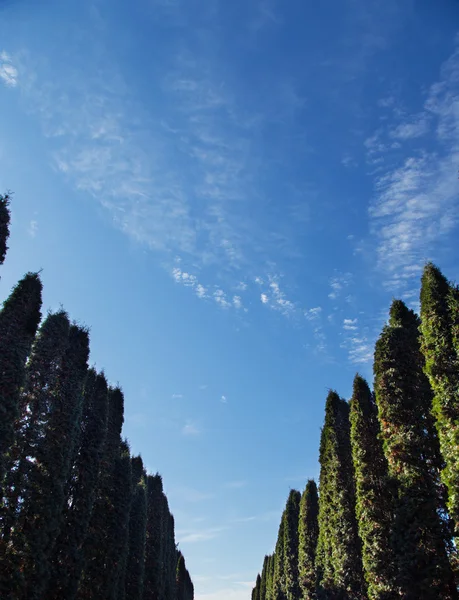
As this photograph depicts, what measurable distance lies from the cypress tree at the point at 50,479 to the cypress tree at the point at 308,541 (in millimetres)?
23955

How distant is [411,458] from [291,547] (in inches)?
1383

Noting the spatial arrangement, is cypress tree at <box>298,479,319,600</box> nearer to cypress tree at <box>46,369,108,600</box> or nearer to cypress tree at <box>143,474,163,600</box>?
cypress tree at <box>143,474,163,600</box>

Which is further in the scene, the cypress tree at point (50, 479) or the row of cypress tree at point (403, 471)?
the cypress tree at point (50, 479)

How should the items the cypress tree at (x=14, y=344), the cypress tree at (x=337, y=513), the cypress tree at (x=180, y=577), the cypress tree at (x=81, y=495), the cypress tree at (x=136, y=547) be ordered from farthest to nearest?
the cypress tree at (x=180, y=577)
the cypress tree at (x=136, y=547)
the cypress tree at (x=337, y=513)
the cypress tree at (x=81, y=495)
the cypress tree at (x=14, y=344)

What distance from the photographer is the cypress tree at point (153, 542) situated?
1316 inches

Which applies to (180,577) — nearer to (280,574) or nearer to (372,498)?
(280,574)

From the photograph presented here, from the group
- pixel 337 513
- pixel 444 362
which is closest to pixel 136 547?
pixel 337 513

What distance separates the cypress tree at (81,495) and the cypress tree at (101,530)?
47.8 inches

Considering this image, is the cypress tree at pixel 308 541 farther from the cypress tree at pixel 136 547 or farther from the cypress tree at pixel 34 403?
the cypress tree at pixel 34 403

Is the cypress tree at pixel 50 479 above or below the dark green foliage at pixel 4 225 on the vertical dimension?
below

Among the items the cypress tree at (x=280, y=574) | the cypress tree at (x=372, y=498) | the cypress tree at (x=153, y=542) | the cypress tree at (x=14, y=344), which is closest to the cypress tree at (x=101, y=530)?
the cypress tree at (x=14, y=344)

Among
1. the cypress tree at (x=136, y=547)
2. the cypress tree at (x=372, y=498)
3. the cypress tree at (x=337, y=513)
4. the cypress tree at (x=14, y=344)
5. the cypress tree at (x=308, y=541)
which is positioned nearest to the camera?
the cypress tree at (x=14, y=344)

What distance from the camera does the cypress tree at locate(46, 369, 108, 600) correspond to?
17828 millimetres

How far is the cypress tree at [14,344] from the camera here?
13980 millimetres
